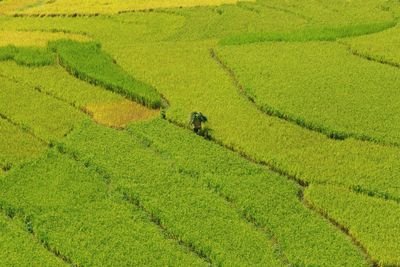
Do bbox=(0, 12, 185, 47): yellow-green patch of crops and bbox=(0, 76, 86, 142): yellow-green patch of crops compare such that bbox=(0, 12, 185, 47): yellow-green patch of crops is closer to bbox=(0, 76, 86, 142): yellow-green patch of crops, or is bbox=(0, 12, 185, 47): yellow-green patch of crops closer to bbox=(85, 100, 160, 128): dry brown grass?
bbox=(0, 76, 86, 142): yellow-green patch of crops

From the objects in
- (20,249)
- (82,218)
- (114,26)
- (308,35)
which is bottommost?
(20,249)

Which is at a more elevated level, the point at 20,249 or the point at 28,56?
the point at 28,56

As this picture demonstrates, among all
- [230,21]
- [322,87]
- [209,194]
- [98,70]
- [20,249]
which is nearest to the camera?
[20,249]

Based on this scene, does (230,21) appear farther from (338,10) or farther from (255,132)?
(255,132)

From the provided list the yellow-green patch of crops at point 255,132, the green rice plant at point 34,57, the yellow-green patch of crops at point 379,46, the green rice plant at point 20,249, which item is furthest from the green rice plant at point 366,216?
the green rice plant at point 34,57

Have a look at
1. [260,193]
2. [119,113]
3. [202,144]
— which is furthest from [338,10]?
[260,193]

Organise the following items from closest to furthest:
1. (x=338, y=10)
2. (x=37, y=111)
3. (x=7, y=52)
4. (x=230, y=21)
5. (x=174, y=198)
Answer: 1. (x=174, y=198)
2. (x=37, y=111)
3. (x=7, y=52)
4. (x=230, y=21)
5. (x=338, y=10)
